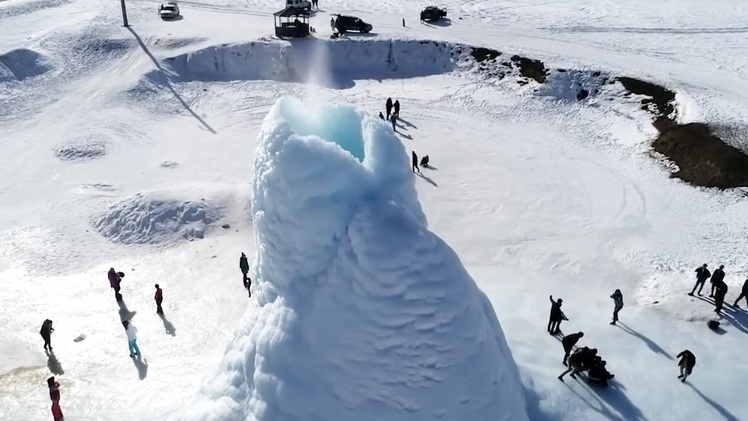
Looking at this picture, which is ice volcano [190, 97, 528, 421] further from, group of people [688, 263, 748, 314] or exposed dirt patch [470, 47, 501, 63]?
exposed dirt patch [470, 47, 501, 63]

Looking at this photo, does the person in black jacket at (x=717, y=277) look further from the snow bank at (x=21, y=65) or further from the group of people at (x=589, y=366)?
the snow bank at (x=21, y=65)

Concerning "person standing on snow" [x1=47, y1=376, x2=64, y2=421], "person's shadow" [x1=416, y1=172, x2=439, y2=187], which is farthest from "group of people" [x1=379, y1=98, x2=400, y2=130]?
"person standing on snow" [x1=47, y1=376, x2=64, y2=421]

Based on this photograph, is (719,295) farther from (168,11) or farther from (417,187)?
(168,11)

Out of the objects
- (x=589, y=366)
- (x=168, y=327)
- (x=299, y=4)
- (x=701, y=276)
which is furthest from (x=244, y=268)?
(x=299, y=4)

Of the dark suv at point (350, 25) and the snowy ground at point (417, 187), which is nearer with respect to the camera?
the snowy ground at point (417, 187)

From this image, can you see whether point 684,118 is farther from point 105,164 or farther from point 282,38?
point 105,164

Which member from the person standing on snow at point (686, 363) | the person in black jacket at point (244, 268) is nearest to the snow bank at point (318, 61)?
the person in black jacket at point (244, 268)
